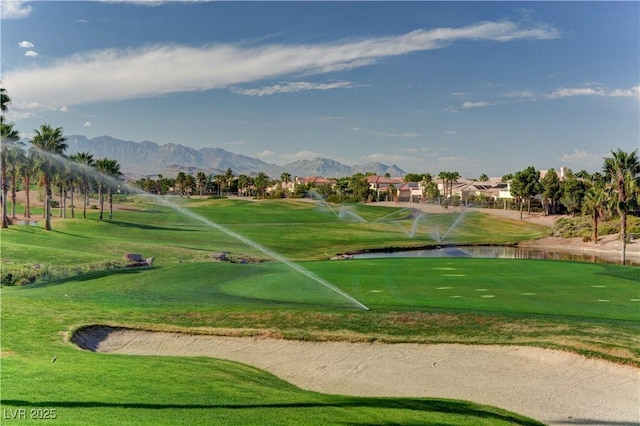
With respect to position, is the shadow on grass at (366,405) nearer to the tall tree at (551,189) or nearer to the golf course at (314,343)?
the golf course at (314,343)

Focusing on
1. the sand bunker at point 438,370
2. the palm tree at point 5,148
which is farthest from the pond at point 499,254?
the sand bunker at point 438,370

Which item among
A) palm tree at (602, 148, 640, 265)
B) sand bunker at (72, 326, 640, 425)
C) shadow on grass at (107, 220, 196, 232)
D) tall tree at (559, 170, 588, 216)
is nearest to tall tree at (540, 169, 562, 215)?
tall tree at (559, 170, 588, 216)

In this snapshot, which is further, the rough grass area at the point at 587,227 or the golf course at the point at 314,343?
the rough grass area at the point at 587,227

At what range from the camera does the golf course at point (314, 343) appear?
1424 cm

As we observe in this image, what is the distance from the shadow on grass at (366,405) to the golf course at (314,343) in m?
0.07

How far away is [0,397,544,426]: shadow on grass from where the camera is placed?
12680 millimetres

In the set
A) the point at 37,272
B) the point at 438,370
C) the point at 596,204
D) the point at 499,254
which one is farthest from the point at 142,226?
the point at 438,370

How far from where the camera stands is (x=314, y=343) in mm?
22891

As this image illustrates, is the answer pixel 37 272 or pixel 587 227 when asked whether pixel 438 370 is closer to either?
pixel 37 272

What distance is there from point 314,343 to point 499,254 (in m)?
57.2

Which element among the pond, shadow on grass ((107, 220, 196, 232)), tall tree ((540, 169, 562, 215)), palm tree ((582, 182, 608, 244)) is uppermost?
tall tree ((540, 169, 562, 215))

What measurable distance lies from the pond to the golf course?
73.3ft

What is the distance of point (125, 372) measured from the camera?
645 inches

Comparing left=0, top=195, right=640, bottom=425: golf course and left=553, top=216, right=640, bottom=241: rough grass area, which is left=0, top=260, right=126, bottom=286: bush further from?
left=553, top=216, right=640, bottom=241: rough grass area
